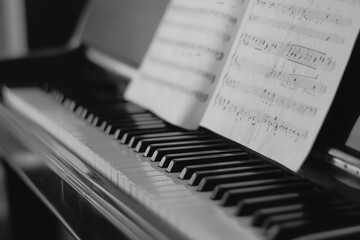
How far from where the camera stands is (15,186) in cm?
216

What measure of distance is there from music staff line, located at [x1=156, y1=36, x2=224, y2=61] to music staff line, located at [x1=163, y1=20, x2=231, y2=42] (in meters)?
0.04

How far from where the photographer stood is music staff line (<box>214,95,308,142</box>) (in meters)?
1.03

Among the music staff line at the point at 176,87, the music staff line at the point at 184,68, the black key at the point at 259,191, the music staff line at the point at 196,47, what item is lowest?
the black key at the point at 259,191

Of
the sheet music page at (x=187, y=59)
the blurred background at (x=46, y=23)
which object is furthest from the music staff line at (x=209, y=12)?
the blurred background at (x=46, y=23)

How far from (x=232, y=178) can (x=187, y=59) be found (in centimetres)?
50

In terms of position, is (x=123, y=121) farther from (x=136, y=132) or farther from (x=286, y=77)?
(x=286, y=77)

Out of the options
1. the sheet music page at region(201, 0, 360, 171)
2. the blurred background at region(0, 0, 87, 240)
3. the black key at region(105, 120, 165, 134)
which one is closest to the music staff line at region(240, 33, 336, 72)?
the sheet music page at region(201, 0, 360, 171)

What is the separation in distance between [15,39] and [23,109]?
154 cm

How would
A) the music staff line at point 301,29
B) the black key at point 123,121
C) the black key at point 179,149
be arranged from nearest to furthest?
the music staff line at point 301,29 → the black key at point 179,149 → the black key at point 123,121

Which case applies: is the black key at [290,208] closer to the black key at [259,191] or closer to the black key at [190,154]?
the black key at [259,191]

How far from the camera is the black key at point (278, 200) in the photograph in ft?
2.84

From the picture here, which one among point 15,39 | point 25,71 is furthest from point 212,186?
point 15,39

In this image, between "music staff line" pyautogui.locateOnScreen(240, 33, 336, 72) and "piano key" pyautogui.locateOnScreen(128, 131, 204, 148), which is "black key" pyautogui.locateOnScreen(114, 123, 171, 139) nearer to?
"piano key" pyautogui.locateOnScreen(128, 131, 204, 148)

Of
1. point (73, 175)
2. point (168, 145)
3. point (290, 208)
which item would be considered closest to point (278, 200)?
point (290, 208)
